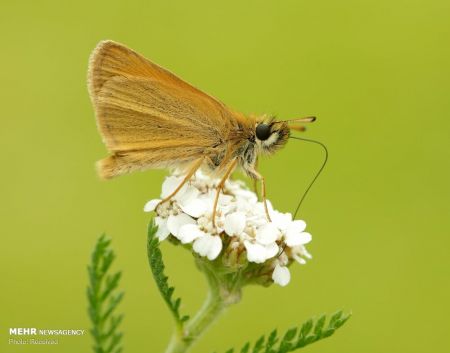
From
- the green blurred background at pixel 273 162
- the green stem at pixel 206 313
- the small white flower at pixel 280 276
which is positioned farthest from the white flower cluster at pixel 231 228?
the green blurred background at pixel 273 162

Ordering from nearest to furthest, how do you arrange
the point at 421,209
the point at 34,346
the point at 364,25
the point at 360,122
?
1. the point at 34,346
2. the point at 421,209
3. the point at 360,122
4. the point at 364,25

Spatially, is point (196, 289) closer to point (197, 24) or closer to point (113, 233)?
point (113, 233)

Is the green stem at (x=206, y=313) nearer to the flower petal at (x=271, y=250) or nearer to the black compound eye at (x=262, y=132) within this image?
the flower petal at (x=271, y=250)

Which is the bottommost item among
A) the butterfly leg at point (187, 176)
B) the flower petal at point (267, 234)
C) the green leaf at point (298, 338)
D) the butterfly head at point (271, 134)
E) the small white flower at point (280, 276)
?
the green leaf at point (298, 338)

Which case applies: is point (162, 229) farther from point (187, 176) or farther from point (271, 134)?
point (271, 134)

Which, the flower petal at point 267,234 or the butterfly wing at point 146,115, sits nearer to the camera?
the flower petal at point 267,234

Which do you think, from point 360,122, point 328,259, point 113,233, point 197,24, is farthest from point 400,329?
point 197,24
